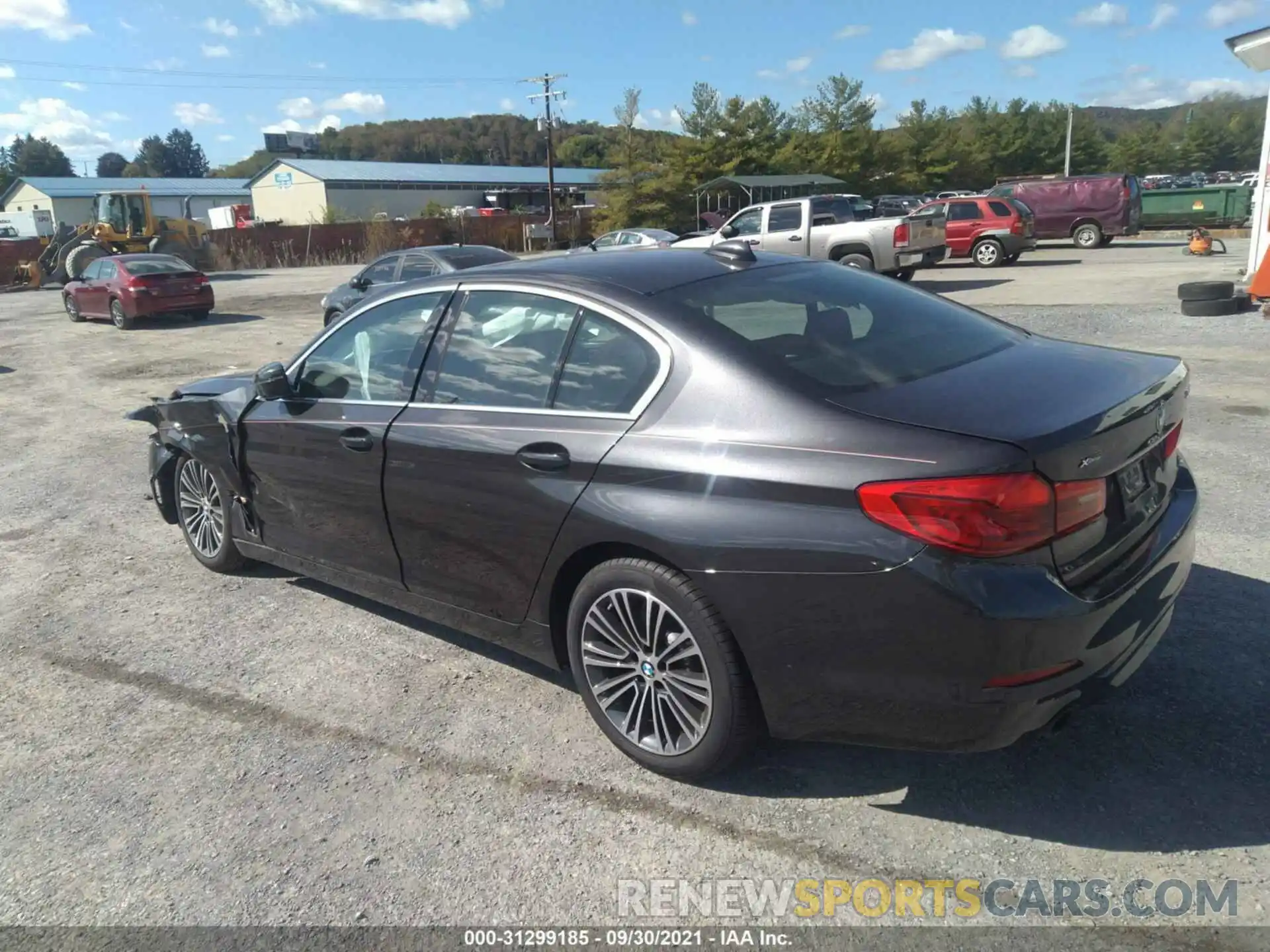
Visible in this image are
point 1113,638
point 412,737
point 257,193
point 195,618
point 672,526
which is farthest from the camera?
point 257,193

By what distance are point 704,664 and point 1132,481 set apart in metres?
1.41

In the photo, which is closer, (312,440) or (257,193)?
(312,440)

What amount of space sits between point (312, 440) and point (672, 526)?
6.69 feet

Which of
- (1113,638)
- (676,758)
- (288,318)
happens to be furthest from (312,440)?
(288,318)

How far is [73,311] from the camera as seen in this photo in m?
22.1

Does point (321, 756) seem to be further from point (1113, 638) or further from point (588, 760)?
point (1113, 638)

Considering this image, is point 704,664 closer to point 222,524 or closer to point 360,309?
point 360,309

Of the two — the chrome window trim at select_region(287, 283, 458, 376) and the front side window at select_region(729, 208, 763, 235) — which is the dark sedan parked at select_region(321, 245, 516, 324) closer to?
the front side window at select_region(729, 208, 763, 235)

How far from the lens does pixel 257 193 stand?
8138cm

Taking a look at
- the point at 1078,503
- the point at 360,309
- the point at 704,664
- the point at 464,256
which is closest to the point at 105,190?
the point at 464,256

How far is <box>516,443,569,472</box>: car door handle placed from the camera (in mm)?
3252

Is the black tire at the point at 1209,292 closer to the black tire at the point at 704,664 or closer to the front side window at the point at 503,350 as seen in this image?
the front side window at the point at 503,350

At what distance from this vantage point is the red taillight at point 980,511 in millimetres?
2492

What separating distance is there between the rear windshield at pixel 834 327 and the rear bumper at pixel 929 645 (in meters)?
0.65
